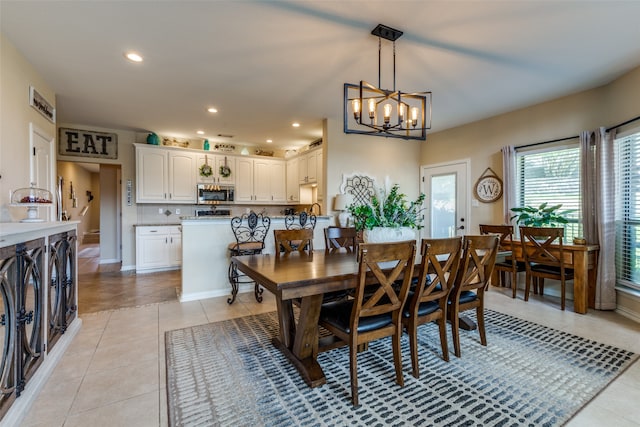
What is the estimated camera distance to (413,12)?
2219mm

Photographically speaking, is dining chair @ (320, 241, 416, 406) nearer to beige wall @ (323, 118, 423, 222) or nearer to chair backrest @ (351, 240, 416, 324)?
chair backrest @ (351, 240, 416, 324)

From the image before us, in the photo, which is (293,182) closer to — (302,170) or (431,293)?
(302,170)

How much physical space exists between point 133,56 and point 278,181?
4.04 m

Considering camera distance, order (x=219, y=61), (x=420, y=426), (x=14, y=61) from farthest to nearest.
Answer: (x=219, y=61) < (x=14, y=61) < (x=420, y=426)

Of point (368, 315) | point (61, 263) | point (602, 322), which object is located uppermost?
point (61, 263)

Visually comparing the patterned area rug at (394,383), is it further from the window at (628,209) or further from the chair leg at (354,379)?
the window at (628,209)

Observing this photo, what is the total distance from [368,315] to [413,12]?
7.30 feet

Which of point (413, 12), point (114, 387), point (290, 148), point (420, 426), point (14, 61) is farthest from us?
point (290, 148)

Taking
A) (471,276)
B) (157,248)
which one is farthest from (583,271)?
(157,248)

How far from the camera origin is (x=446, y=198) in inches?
215

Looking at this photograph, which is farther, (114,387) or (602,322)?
(602,322)

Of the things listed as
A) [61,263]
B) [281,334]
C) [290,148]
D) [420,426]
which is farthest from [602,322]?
[290,148]

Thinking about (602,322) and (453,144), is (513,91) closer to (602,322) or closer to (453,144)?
(453,144)

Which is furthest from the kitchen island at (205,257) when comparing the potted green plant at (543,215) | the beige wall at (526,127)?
the beige wall at (526,127)
